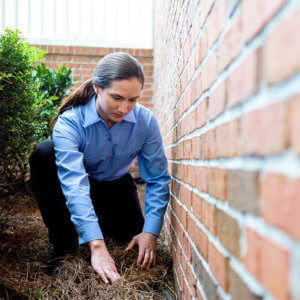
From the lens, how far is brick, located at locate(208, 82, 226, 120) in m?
0.75

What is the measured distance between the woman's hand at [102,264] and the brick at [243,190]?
3.54ft

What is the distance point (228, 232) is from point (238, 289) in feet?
0.39

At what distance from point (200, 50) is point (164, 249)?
1512 millimetres

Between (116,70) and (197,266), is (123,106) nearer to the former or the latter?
(116,70)

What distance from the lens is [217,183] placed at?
0.79 metres

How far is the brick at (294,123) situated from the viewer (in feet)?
1.30

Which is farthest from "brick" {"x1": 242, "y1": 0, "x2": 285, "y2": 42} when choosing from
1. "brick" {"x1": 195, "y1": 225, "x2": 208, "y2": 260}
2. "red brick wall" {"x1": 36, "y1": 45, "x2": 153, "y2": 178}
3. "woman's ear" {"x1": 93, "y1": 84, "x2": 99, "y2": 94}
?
"red brick wall" {"x1": 36, "y1": 45, "x2": 153, "y2": 178}

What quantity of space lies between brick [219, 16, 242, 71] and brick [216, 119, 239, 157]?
0.14m

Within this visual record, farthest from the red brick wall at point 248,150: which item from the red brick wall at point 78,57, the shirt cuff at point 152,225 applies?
the red brick wall at point 78,57

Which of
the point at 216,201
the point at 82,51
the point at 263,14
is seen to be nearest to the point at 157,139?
the point at 216,201

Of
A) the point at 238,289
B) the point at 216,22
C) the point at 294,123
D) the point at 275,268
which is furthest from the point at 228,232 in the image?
the point at 216,22

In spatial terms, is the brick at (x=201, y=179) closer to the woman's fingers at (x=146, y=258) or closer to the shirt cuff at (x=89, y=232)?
the shirt cuff at (x=89, y=232)

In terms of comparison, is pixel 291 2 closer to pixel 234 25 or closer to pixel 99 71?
pixel 234 25

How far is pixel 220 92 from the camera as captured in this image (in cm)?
77
